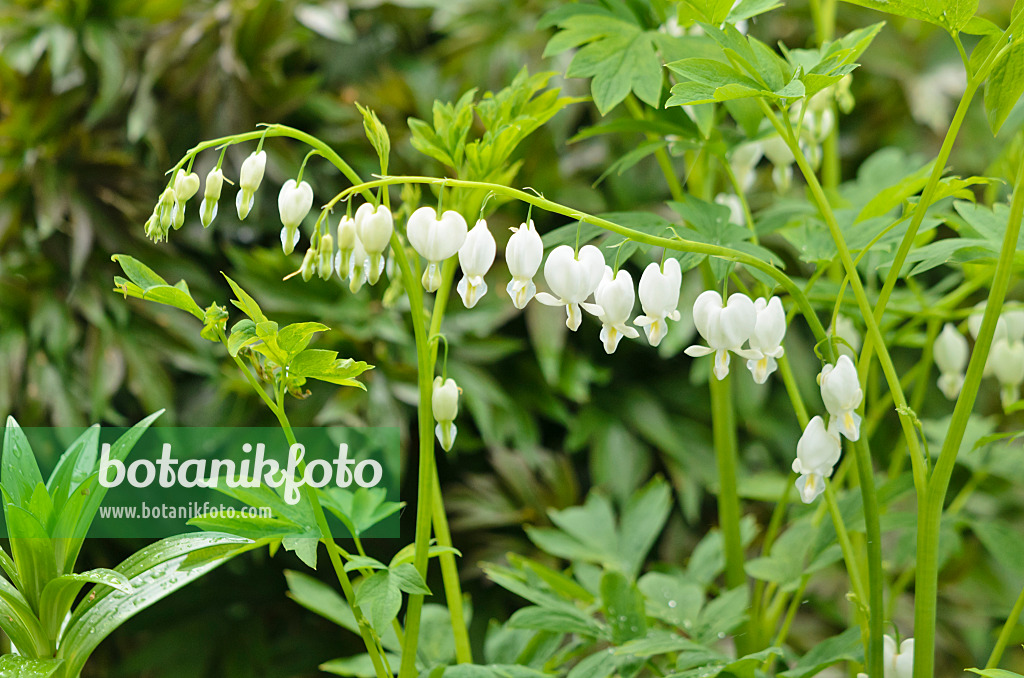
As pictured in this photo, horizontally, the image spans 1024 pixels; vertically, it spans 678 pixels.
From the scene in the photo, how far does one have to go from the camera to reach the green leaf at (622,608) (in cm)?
74

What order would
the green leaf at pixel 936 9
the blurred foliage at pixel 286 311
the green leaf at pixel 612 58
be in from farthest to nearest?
the blurred foliage at pixel 286 311 < the green leaf at pixel 612 58 < the green leaf at pixel 936 9

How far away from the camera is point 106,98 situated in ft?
4.13

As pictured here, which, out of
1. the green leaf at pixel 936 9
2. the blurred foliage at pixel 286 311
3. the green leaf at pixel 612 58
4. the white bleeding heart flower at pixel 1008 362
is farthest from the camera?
the blurred foliage at pixel 286 311

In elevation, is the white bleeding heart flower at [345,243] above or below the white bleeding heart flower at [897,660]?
above

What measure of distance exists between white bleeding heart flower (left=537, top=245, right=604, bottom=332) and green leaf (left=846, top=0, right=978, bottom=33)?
0.90ft

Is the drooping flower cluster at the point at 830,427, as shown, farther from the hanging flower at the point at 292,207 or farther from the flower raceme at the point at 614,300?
the hanging flower at the point at 292,207

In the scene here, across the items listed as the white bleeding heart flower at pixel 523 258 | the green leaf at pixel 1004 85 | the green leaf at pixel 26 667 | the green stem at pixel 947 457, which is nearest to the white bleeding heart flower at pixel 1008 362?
the green stem at pixel 947 457

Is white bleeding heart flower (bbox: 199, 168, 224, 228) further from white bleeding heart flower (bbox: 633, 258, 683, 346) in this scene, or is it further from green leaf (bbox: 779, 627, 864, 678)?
green leaf (bbox: 779, 627, 864, 678)

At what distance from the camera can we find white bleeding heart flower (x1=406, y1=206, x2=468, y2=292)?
563 mm

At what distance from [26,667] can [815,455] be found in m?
0.65

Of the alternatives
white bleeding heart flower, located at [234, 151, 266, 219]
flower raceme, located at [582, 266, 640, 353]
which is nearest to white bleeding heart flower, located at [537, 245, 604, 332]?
flower raceme, located at [582, 266, 640, 353]

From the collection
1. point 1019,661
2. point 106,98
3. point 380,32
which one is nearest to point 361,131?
point 380,32

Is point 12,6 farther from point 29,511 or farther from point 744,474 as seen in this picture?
point 744,474

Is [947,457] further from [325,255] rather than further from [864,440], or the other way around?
[325,255]
